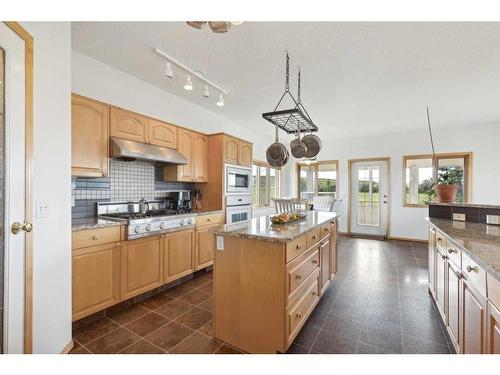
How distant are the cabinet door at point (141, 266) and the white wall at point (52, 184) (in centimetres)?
59

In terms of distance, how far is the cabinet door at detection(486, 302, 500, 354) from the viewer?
0.96 metres

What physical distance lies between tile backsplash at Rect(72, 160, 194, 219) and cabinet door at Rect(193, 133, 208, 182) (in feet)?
1.19

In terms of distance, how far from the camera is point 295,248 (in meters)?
1.65

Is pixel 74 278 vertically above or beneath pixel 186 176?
beneath

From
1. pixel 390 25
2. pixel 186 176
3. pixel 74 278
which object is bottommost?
pixel 74 278

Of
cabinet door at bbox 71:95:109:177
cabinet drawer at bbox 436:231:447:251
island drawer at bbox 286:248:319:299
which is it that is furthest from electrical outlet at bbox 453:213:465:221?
cabinet door at bbox 71:95:109:177

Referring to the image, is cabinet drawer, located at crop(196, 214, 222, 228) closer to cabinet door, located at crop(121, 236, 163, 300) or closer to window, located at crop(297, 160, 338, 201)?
cabinet door, located at crop(121, 236, 163, 300)

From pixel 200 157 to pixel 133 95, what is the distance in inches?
46.1

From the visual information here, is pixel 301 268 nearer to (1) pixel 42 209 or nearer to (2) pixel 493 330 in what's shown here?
(2) pixel 493 330

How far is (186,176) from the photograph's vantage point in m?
3.27

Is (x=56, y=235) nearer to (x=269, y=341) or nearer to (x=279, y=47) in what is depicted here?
(x=269, y=341)

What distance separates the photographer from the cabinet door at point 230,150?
3557mm
